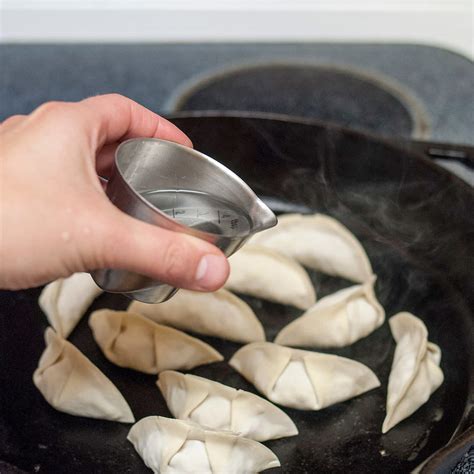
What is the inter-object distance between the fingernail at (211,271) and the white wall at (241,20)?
1.42m

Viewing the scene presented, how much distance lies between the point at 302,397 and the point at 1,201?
508 mm

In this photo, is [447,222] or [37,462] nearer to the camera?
[37,462]

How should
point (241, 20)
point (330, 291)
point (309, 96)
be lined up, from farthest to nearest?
point (241, 20), point (309, 96), point (330, 291)

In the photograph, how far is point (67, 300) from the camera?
101 cm

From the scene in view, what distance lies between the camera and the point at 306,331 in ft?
3.23

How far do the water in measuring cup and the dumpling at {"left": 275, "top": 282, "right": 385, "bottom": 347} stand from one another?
32 cm

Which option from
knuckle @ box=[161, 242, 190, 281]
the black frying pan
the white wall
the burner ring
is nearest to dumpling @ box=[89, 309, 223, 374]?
the black frying pan

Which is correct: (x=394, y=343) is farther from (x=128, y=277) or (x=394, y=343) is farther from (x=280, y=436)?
(x=128, y=277)

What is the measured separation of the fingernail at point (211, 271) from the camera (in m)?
0.60

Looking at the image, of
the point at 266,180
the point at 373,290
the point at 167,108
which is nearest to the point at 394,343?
the point at 373,290

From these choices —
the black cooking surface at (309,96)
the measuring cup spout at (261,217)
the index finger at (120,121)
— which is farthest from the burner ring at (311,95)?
the measuring cup spout at (261,217)

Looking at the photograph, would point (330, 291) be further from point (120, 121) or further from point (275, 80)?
point (275, 80)

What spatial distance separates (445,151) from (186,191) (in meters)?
0.53

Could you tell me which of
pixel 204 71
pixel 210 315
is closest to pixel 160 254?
pixel 210 315
